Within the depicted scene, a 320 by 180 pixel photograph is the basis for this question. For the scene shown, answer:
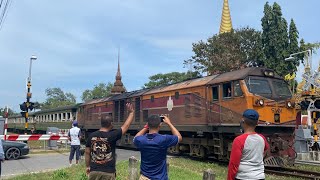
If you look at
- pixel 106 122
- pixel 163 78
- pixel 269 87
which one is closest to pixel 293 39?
pixel 269 87

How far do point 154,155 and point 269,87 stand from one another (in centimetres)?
1038

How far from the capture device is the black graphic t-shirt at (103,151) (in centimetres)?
568

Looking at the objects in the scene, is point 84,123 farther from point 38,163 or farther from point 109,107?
point 38,163

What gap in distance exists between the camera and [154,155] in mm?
5141

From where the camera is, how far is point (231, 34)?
38.4 metres

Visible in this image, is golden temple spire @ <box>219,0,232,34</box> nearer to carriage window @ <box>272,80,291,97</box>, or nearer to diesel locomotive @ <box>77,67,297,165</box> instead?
diesel locomotive @ <box>77,67,297,165</box>

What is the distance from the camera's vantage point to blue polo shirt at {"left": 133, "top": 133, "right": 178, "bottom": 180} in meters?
5.13

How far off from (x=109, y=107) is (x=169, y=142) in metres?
20.7

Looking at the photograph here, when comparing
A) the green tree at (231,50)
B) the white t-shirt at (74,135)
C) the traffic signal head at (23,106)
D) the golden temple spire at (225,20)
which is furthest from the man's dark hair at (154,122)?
the golden temple spire at (225,20)

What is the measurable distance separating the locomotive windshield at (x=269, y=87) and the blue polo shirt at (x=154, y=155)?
940 centimetres

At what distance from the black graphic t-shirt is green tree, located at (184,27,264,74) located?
31.8 metres

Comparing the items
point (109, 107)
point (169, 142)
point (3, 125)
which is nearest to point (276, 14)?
point (109, 107)

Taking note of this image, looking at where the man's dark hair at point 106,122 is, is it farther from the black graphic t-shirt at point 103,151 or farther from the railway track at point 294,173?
the railway track at point 294,173

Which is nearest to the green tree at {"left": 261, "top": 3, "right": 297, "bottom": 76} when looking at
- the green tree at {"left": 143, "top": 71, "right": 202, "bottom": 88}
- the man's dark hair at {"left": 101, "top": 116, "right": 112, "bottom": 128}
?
the man's dark hair at {"left": 101, "top": 116, "right": 112, "bottom": 128}
